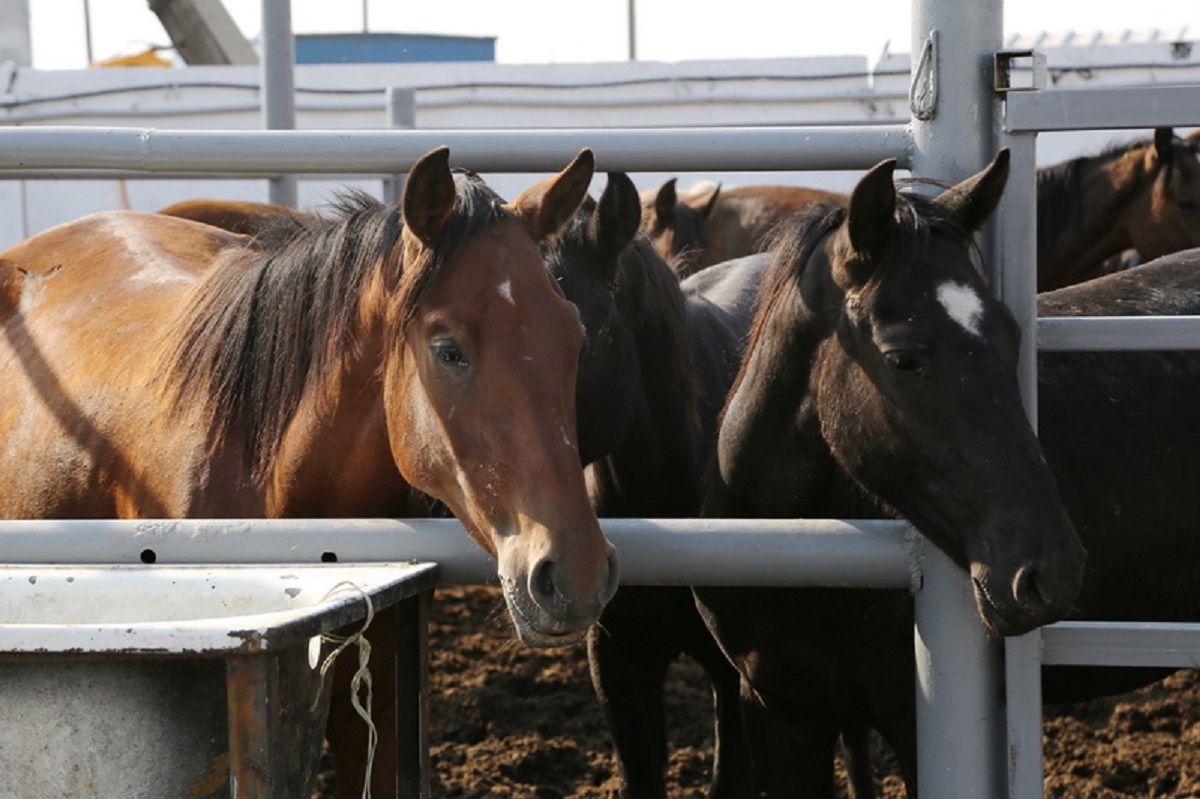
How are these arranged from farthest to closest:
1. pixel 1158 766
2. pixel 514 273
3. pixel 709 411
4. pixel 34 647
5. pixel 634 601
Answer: pixel 1158 766 < pixel 709 411 < pixel 634 601 < pixel 514 273 < pixel 34 647

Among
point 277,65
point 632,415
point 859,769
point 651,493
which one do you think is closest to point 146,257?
point 632,415

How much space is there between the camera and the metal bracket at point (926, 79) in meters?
2.04

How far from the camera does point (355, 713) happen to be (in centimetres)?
259

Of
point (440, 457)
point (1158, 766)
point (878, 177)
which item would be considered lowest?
point (1158, 766)

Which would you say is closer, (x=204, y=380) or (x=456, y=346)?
(x=456, y=346)

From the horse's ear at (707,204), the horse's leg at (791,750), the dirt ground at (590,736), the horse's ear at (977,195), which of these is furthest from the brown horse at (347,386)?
the horse's ear at (707,204)

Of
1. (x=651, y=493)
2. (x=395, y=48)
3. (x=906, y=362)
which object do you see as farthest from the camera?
(x=395, y=48)

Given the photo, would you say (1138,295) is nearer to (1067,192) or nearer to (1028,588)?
(1028,588)

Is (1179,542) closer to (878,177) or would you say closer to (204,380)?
(878,177)

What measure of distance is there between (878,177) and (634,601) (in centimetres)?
146

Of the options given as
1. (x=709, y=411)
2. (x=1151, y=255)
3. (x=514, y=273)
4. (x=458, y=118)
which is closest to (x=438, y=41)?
(x=458, y=118)

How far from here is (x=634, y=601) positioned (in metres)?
3.41

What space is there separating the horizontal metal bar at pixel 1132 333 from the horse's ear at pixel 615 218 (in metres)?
1.34

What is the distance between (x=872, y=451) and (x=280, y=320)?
104 cm
